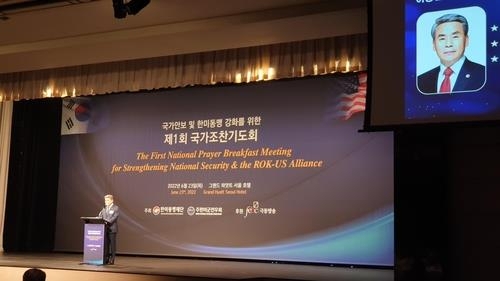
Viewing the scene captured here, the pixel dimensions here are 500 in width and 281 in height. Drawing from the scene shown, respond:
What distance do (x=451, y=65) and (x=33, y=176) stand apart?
22.2ft

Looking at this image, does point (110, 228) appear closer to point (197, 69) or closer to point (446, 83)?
point (197, 69)

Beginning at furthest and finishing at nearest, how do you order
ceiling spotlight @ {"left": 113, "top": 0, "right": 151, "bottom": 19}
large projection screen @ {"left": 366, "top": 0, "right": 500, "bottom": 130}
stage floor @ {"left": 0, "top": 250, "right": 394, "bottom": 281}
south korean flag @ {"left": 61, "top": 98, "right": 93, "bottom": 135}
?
south korean flag @ {"left": 61, "top": 98, "right": 93, "bottom": 135}, stage floor @ {"left": 0, "top": 250, "right": 394, "bottom": 281}, ceiling spotlight @ {"left": 113, "top": 0, "right": 151, "bottom": 19}, large projection screen @ {"left": 366, "top": 0, "right": 500, "bottom": 130}

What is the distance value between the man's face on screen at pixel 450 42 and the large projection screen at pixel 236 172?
289 cm

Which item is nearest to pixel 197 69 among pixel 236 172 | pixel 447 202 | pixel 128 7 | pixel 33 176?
pixel 236 172

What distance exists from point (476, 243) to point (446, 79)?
116 cm

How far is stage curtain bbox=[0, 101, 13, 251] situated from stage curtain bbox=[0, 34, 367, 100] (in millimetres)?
806

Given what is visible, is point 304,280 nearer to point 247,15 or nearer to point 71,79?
point 247,15

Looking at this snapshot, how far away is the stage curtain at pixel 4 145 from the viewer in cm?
838

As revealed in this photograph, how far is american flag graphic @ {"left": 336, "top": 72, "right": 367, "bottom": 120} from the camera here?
260 inches

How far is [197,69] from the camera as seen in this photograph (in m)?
6.73

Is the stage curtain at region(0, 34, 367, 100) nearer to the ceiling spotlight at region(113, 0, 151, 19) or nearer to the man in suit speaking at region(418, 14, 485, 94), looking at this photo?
the ceiling spotlight at region(113, 0, 151, 19)

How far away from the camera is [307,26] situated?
18.7 feet

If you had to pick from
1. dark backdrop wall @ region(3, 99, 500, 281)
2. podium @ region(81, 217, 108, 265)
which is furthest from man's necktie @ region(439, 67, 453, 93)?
podium @ region(81, 217, 108, 265)

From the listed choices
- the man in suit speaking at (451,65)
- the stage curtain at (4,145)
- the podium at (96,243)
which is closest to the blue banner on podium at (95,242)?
the podium at (96,243)
